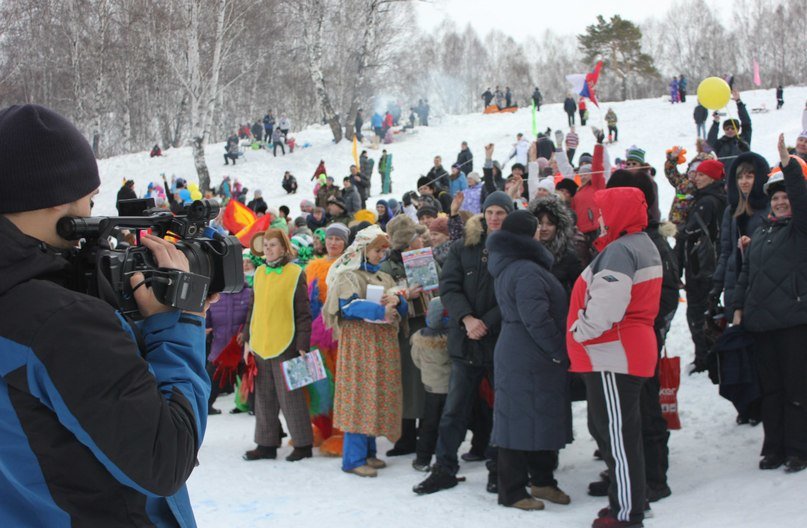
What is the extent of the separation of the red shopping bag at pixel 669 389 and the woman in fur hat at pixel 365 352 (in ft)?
6.65

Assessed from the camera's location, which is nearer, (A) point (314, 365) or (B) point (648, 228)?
(B) point (648, 228)

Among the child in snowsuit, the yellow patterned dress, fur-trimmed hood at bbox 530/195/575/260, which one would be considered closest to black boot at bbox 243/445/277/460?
the yellow patterned dress

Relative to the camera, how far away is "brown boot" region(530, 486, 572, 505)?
5.03 metres

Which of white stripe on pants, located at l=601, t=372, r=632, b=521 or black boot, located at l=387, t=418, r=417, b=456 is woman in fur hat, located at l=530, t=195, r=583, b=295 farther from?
black boot, located at l=387, t=418, r=417, b=456

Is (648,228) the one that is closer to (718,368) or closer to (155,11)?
(718,368)

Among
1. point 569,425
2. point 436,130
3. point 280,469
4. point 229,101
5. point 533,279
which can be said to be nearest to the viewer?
point 533,279

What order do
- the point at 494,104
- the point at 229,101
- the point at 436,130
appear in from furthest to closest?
the point at 229,101
the point at 494,104
the point at 436,130

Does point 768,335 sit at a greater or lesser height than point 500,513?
greater

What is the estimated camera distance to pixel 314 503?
5.30m

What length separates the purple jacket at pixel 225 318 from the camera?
292 inches

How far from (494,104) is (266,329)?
33243mm

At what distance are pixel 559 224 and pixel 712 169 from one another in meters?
2.42

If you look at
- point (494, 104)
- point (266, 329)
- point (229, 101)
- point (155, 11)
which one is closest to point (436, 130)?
point (494, 104)

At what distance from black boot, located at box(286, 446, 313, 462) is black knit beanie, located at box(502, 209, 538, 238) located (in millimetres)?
2866
